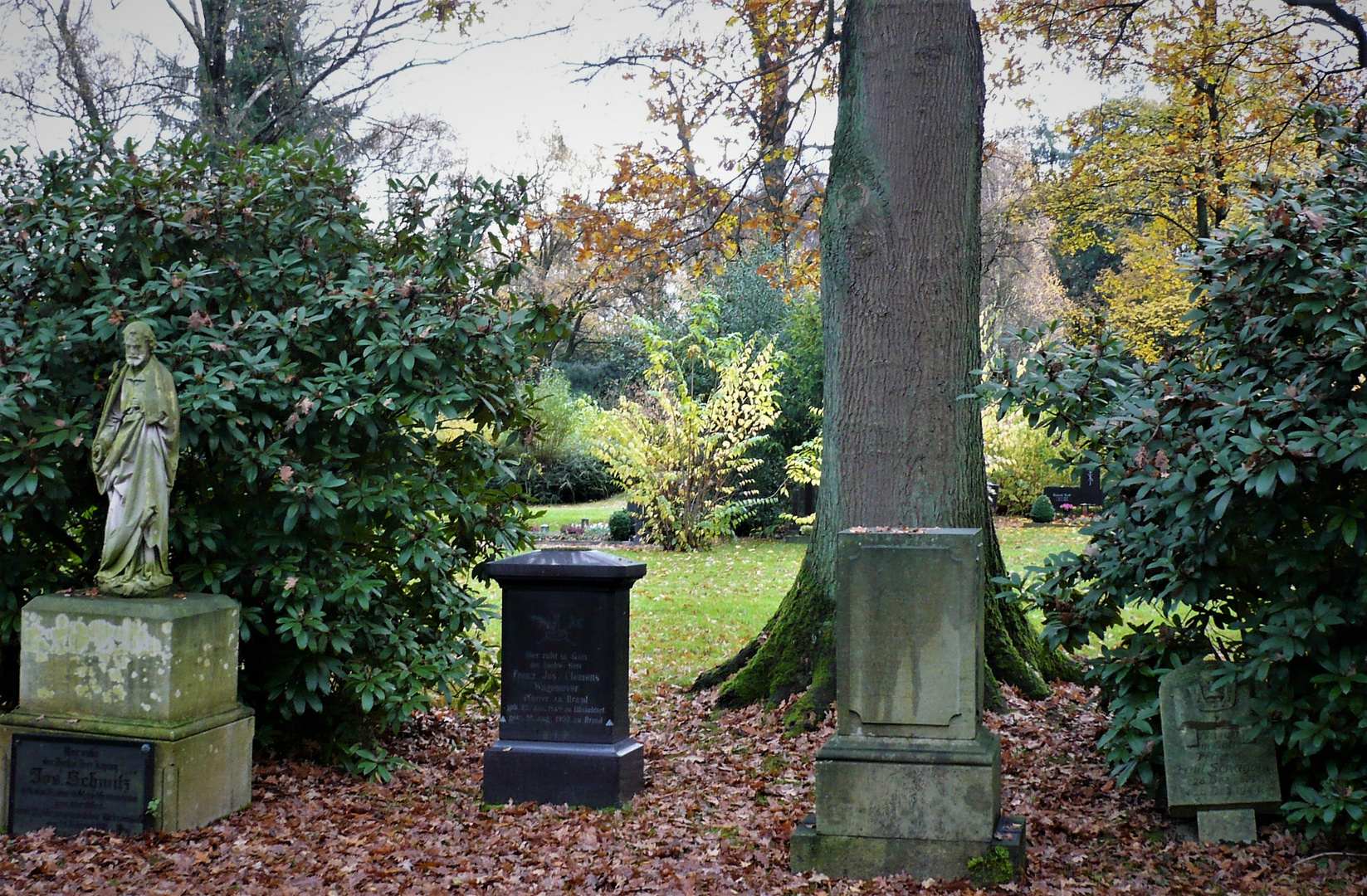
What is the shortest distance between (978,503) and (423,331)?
12.9 ft

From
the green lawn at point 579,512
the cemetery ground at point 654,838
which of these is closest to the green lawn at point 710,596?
the cemetery ground at point 654,838

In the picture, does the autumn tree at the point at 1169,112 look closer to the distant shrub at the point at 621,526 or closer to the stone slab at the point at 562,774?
the stone slab at the point at 562,774

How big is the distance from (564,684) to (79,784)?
254cm

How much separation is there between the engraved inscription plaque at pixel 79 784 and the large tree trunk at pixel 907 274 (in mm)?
Result: 4010

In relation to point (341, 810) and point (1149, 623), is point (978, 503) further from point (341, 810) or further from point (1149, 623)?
point (341, 810)

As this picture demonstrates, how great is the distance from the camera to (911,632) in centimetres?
496

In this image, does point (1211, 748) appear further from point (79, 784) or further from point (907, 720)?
point (79, 784)

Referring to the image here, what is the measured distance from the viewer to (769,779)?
6.59 m

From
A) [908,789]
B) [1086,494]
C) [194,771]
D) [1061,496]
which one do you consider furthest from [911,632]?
[1086,494]

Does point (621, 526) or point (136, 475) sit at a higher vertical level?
point (136, 475)

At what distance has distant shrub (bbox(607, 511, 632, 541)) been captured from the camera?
20547 mm

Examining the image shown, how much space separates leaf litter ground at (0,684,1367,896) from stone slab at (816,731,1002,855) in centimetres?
23

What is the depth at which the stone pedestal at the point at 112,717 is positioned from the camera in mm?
5484

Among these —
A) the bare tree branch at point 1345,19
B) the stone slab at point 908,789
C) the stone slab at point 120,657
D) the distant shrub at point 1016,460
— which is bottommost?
the stone slab at point 908,789
